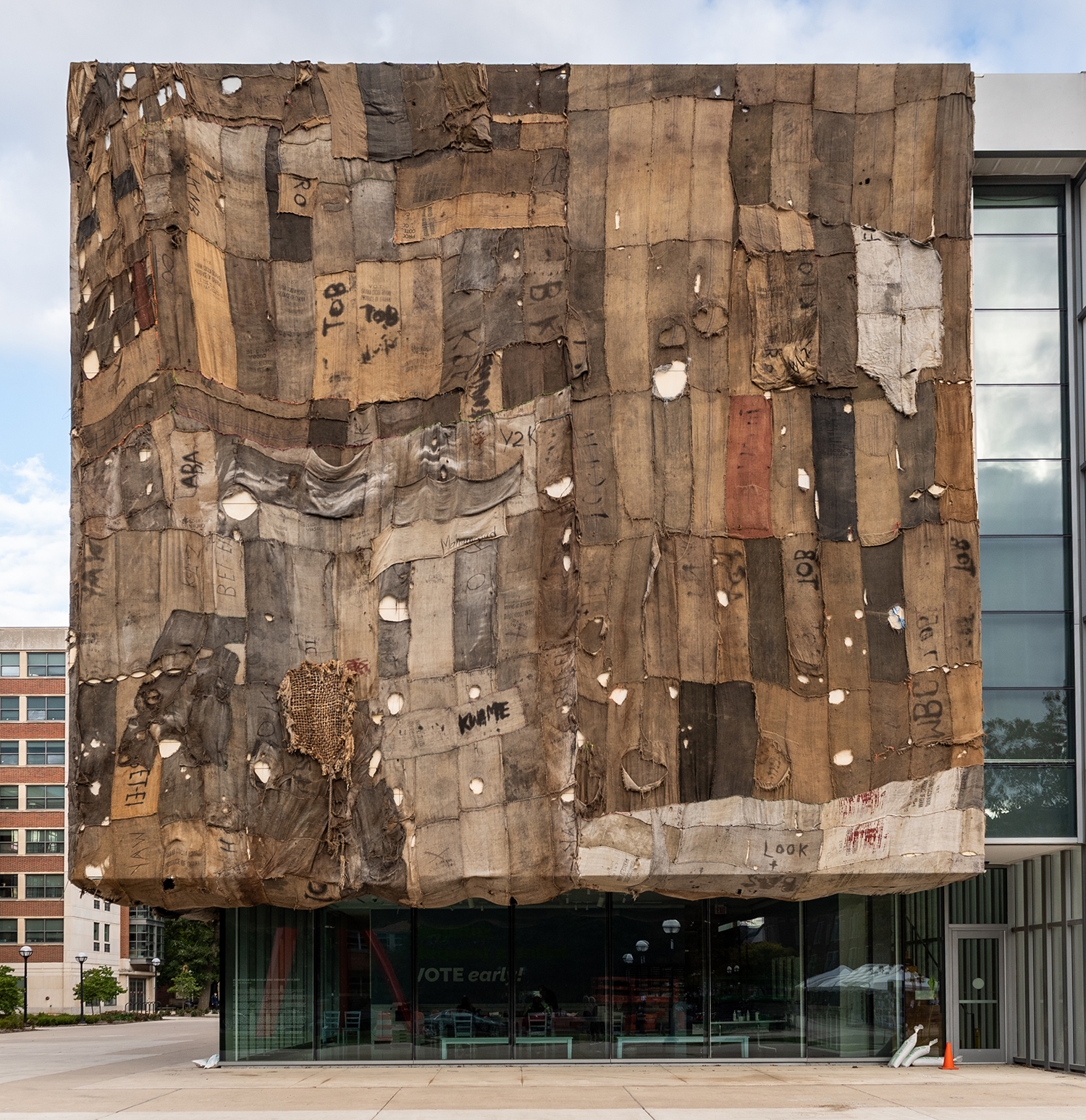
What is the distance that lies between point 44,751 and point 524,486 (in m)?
63.9

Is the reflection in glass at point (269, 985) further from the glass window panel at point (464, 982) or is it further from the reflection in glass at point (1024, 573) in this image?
the reflection in glass at point (1024, 573)

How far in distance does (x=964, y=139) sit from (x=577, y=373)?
7476mm

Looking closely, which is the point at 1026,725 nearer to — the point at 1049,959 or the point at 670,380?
the point at 1049,959

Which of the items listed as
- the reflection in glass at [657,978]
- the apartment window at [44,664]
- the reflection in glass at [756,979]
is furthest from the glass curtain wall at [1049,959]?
the apartment window at [44,664]

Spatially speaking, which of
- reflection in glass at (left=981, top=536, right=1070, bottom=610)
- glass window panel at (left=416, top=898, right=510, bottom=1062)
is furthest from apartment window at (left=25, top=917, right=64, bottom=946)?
reflection in glass at (left=981, top=536, right=1070, bottom=610)

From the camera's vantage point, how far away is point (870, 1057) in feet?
69.2

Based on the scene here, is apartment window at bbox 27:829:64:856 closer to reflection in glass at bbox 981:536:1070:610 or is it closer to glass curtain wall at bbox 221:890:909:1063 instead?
glass curtain wall at bbox 221:890:909:1063

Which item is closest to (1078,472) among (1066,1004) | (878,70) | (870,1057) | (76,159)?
(878,70)

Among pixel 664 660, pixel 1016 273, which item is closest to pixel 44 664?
pixel 664 660

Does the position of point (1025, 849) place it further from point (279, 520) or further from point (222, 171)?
point (222, 171)

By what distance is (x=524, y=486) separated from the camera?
725 inches

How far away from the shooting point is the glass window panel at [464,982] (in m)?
21.0

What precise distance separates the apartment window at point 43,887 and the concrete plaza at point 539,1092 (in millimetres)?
51745

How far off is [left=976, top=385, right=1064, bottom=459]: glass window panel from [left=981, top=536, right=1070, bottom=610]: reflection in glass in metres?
1.57
